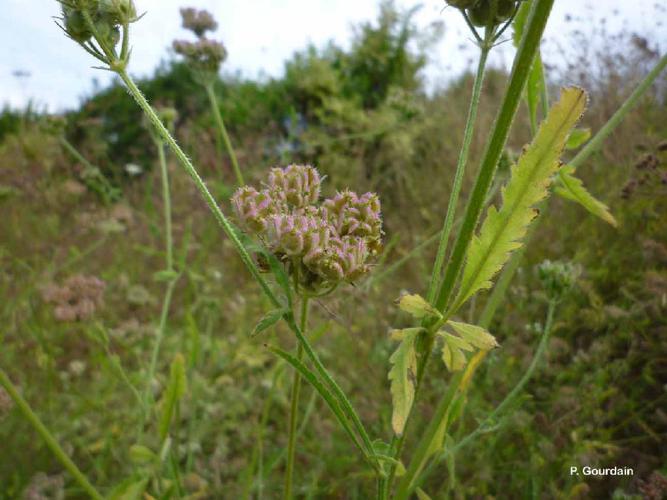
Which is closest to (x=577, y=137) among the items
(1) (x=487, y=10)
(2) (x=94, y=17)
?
(1) (x=487, y=10)

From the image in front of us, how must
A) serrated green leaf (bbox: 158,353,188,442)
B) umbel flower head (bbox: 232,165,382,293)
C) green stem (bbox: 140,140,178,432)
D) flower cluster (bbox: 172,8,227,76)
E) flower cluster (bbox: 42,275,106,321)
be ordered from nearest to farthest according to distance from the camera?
umbel flower head (bbox: 232,165,382,293), serrated green leaf (bbox: 158,353,188,442), green stem (bbox: 140,140,178,432), flower cluster (bbox: 42,275,106,321), flower cluster (bbox: 172,8,227,76)

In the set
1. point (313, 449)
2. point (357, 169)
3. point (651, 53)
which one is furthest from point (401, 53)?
point (313, 449)

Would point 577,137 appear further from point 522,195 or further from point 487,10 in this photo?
point 522,195

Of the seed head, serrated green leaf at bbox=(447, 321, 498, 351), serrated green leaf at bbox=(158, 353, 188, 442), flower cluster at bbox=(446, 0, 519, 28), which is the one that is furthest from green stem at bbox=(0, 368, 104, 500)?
the seed head

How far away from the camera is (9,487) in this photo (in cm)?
245

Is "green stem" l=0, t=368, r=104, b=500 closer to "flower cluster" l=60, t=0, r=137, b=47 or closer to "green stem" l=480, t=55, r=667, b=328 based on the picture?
"flower cluster" l=60, t=0, r=137, b=47

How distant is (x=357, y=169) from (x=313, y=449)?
3.99m

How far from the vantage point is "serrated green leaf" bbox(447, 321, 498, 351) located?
2.80ft

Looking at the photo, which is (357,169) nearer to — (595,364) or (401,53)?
(401,53)

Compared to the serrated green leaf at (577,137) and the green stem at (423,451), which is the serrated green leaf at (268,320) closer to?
the green stem at (423,451)

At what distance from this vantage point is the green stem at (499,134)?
734 millimetres

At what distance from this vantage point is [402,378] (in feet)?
2.83

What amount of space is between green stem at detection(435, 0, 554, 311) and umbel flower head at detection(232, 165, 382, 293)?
0.16 m

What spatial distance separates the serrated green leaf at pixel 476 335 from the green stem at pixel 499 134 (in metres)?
0.04
